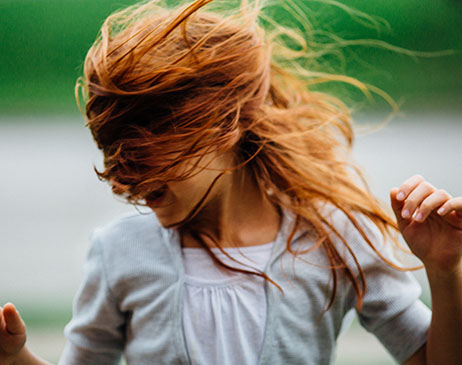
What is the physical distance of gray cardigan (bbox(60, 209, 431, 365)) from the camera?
62 centimetres

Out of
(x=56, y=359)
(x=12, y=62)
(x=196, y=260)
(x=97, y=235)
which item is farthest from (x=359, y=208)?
(x=12, y=62)

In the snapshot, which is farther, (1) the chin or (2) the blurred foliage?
(2) the blurred foliage

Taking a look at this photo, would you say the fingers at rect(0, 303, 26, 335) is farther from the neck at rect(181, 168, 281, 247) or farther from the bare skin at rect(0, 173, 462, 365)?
the neck at rect(181, 168, 281, 247)

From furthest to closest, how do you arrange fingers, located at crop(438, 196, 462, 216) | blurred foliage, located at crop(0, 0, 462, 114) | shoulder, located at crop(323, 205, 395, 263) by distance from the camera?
blurred foliage, located at crop(0, 0, 462, 114), shoulder, located at crop(323, 205, 395, 263), fingers, located at crop(438, 196, 462, 216)

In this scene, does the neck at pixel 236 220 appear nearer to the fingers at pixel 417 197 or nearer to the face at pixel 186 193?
the face at pixel 186 193

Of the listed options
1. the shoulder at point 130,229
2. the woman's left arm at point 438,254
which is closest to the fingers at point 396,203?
the woman's left arm at point 438,254

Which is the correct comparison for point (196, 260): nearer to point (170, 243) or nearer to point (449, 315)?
point (170, 243)

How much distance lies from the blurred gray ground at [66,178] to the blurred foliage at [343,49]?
2.6 inches

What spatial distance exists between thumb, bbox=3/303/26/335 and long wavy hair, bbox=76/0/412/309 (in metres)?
0.16

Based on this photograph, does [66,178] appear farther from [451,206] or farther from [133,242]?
[451,206]

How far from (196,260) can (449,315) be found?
0.26 metres

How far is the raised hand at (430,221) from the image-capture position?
0.54m

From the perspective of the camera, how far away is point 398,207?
1.89 ft

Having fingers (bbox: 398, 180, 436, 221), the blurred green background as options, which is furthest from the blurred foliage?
fingers (bbox: 398, 180, 436, 221)
